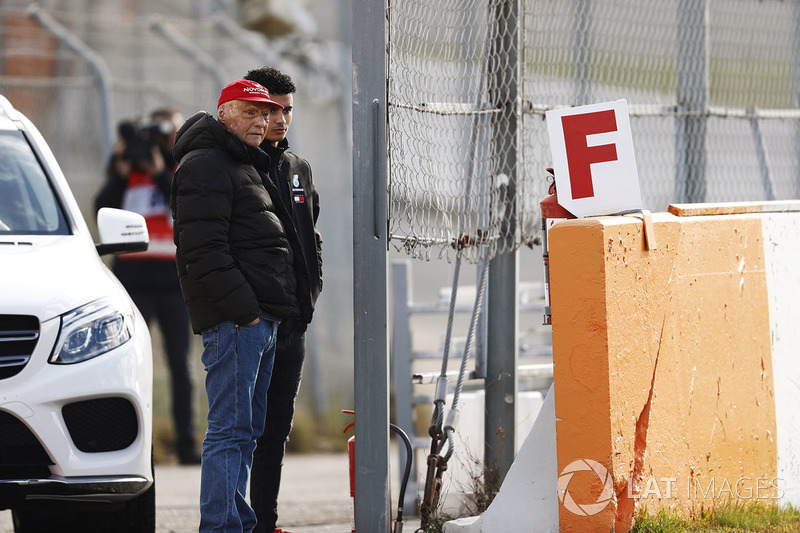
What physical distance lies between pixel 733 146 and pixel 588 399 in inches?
142

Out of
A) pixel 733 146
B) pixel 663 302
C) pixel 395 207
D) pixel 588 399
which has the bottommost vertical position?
pixel 588 399

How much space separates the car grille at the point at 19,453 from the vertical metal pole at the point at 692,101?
4041 millimetres

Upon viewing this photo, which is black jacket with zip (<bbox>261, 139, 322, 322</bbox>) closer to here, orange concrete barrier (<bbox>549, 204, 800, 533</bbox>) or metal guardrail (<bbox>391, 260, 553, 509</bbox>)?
orange concrete barrier (<bbox>549, 204, 800, 533</bbox>)

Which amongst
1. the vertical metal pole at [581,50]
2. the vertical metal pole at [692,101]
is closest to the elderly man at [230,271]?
the vertical metal pole at [581,50]

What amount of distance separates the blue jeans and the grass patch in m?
1.62

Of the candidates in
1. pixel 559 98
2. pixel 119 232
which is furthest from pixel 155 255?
pixel 559 98

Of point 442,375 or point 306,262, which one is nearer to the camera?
point 306,262

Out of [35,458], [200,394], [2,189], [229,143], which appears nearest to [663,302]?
[229,143]

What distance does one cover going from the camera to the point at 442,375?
5.60 m

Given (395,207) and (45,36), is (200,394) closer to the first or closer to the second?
(45,36)

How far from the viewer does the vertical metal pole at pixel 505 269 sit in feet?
19.5

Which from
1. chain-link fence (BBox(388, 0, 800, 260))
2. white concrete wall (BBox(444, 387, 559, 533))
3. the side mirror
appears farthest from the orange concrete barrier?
the side mirror

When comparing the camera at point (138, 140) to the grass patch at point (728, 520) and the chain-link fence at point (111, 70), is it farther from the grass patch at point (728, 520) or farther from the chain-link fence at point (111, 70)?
the grass patch at point (728, 520)

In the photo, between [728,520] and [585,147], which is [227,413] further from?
[728,520]
